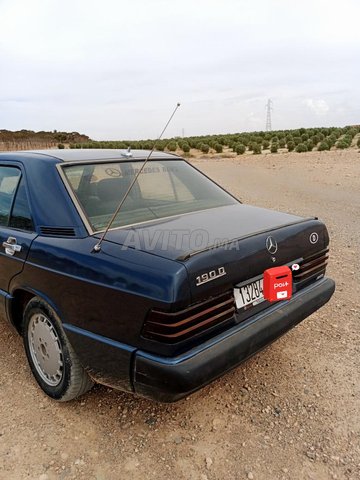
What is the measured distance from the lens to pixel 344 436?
2273mm

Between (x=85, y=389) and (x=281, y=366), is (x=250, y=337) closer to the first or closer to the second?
(x=281, y=366)

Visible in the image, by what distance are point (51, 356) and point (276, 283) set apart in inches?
59.1

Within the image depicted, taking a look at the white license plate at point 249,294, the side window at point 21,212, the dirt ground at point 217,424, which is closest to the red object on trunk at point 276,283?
the white license plate at point 249,294

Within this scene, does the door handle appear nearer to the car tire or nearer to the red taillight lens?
the car tire

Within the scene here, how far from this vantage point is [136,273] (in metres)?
2.01

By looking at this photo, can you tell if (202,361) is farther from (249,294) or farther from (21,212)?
(21,212)

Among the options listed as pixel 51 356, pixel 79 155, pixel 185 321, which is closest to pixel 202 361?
pixel 185 321

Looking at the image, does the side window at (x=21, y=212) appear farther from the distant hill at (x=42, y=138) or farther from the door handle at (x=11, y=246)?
the distant hill at (x=42, y=138)

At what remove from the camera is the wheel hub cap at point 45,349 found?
8.47ft

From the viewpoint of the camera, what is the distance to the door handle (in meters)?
2.69

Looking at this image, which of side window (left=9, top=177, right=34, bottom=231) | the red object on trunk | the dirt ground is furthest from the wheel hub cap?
the red object on trunk

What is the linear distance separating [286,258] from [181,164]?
1.39 m

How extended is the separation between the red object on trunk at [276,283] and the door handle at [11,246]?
1.60 metres

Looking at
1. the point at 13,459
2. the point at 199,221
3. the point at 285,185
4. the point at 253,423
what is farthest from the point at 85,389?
the point at 285,185
